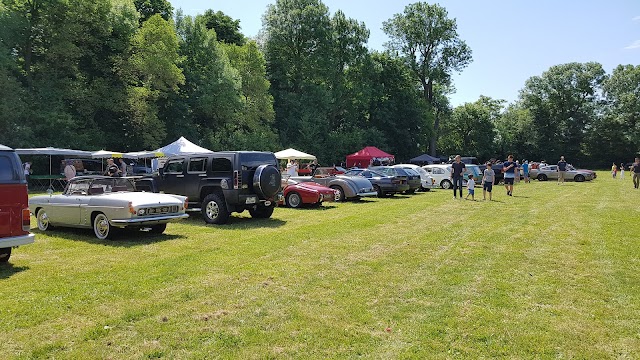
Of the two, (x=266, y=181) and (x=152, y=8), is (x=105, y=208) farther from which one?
(x=152, y=8)

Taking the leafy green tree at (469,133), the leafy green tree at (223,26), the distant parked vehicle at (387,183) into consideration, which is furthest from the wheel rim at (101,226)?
the leafy green tree at (469,133)

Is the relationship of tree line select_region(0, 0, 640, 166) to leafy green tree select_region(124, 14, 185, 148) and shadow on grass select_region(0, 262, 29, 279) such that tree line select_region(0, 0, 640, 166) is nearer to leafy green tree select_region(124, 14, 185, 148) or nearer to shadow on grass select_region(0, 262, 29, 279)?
leafy green tree select_region(124, 14, 185, 148)

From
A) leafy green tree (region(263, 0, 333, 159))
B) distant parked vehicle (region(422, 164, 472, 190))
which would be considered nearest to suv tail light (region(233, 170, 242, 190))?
distant parked vehicle (region(422, 164, 472, 190))

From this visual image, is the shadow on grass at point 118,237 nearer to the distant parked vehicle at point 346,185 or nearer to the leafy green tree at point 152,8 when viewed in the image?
the distant parked vehicle at point 346,185

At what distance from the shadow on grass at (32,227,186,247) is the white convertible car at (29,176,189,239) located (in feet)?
0.62

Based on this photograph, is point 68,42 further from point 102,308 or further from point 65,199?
point 102,308

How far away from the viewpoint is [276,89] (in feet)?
166

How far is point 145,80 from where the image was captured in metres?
35.5

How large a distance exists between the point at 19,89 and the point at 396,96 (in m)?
40.5

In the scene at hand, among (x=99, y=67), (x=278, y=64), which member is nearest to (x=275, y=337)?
(x=99, y=67)

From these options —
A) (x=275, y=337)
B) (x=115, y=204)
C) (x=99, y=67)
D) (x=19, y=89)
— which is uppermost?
(x=99, y=67)

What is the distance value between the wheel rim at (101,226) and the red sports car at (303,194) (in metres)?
8.10

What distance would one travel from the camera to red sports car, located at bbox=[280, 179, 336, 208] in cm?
1689

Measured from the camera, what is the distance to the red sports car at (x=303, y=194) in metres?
16.9
